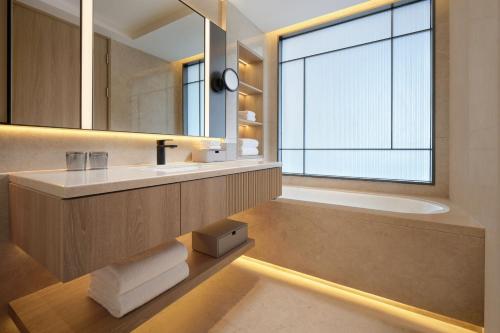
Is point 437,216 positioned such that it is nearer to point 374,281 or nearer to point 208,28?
point 374,281

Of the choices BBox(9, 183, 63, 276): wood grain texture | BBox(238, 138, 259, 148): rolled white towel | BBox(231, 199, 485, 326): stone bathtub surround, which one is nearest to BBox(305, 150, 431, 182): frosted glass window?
BBox(231, 199, 485, 326): stone bathtub surround

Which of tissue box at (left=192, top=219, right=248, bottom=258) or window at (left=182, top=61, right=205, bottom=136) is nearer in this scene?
tissue box at (left=192, top=219, right=248, bottom=258)

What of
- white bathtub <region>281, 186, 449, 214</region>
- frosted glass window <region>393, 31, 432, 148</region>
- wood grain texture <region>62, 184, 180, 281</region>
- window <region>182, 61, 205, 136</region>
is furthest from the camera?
frosted glass window <region>393, 31, 432, 148</region>

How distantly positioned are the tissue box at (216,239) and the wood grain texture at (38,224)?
88cm

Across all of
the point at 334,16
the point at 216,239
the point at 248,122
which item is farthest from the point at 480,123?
the point at 334,16

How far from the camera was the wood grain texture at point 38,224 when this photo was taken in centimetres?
70

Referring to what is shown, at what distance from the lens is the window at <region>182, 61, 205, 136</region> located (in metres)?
1.89

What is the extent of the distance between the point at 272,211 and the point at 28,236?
1537 mm

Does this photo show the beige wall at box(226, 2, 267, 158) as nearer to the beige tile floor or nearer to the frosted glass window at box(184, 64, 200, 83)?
the frosted glass window at box(184, 64, 200, 83)

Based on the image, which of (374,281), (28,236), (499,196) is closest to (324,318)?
(374,281)

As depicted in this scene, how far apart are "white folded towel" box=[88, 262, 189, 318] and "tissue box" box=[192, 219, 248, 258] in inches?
13.2

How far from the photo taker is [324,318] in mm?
1514

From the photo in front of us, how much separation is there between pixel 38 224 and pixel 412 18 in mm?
3261

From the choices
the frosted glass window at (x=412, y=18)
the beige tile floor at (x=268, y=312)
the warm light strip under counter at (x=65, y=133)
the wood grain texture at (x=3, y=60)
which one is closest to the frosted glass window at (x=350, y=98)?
the frosted glass window at (x=412, y=18)
